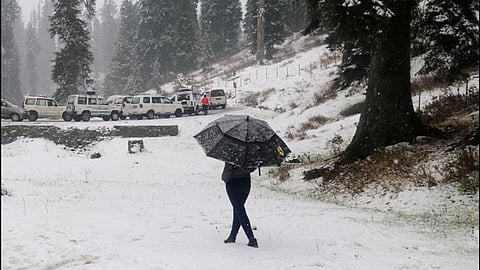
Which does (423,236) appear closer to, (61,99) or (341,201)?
(341,201)

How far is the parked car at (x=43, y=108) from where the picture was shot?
29.8 m

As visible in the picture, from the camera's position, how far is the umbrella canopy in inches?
276

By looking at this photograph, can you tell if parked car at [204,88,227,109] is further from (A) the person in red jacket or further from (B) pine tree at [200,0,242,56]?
(B) pine tree at [200,0,242,56]

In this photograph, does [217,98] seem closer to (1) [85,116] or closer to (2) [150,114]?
(2) [150,114]

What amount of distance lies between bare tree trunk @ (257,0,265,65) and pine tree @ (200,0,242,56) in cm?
977

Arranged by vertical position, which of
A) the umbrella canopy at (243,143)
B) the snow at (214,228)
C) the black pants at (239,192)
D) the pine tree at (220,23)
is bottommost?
the snow at (214,228)

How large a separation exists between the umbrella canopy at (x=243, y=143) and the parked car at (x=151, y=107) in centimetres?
2831

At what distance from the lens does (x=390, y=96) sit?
13.9 m

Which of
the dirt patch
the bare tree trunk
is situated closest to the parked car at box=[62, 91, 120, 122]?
the dirt patch

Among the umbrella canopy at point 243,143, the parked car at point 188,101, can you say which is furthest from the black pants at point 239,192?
the parked car at point 188,101

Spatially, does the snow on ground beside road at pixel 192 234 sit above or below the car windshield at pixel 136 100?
below

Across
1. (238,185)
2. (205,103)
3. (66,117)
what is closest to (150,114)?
(205,103)

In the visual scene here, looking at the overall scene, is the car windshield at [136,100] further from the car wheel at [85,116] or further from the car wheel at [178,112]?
the car wheel at [85,116]

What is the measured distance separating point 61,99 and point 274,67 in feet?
80.2
